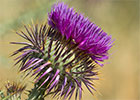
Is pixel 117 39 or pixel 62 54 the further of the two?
pixel 117 39

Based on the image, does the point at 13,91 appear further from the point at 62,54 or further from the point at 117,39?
the point at 117,39

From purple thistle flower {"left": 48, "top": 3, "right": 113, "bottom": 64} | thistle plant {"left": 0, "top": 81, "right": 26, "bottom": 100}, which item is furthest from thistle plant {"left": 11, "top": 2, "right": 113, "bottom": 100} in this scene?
thistle plant {"left": 0, "top": 81, "right": 26, "bottom": 100}

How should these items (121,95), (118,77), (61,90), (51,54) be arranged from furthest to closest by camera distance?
(118,77)
(121,95)
(51,54)
(61,90)

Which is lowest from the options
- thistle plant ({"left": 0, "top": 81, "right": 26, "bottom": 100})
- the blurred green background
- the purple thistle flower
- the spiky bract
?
thistle plant ({"left": 0, "top": 81, "right": 26, "bottom": 100})

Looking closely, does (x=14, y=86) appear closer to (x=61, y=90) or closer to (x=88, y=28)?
(x=61, y=90)

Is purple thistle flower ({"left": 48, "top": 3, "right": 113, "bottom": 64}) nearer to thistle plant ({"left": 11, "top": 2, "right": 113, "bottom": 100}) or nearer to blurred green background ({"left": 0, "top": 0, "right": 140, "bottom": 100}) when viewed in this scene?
thistle plant ({"left": 11, "top": 2, "right": 113, "bottom": 100})

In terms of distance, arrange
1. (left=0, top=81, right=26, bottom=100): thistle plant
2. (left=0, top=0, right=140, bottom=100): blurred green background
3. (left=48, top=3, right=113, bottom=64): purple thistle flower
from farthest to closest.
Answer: (left=0, top=0, right=140, bottom=100): blurred green background
(left=48, top=3, right=113, bottom=64): purple thistle flower
(left=0, top=81, right=26, bottom=100): thistle plant

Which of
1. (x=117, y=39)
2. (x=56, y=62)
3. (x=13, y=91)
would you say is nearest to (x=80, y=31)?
(x=56, y=62)

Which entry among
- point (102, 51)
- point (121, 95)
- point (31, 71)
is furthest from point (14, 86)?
point (121, 95)
